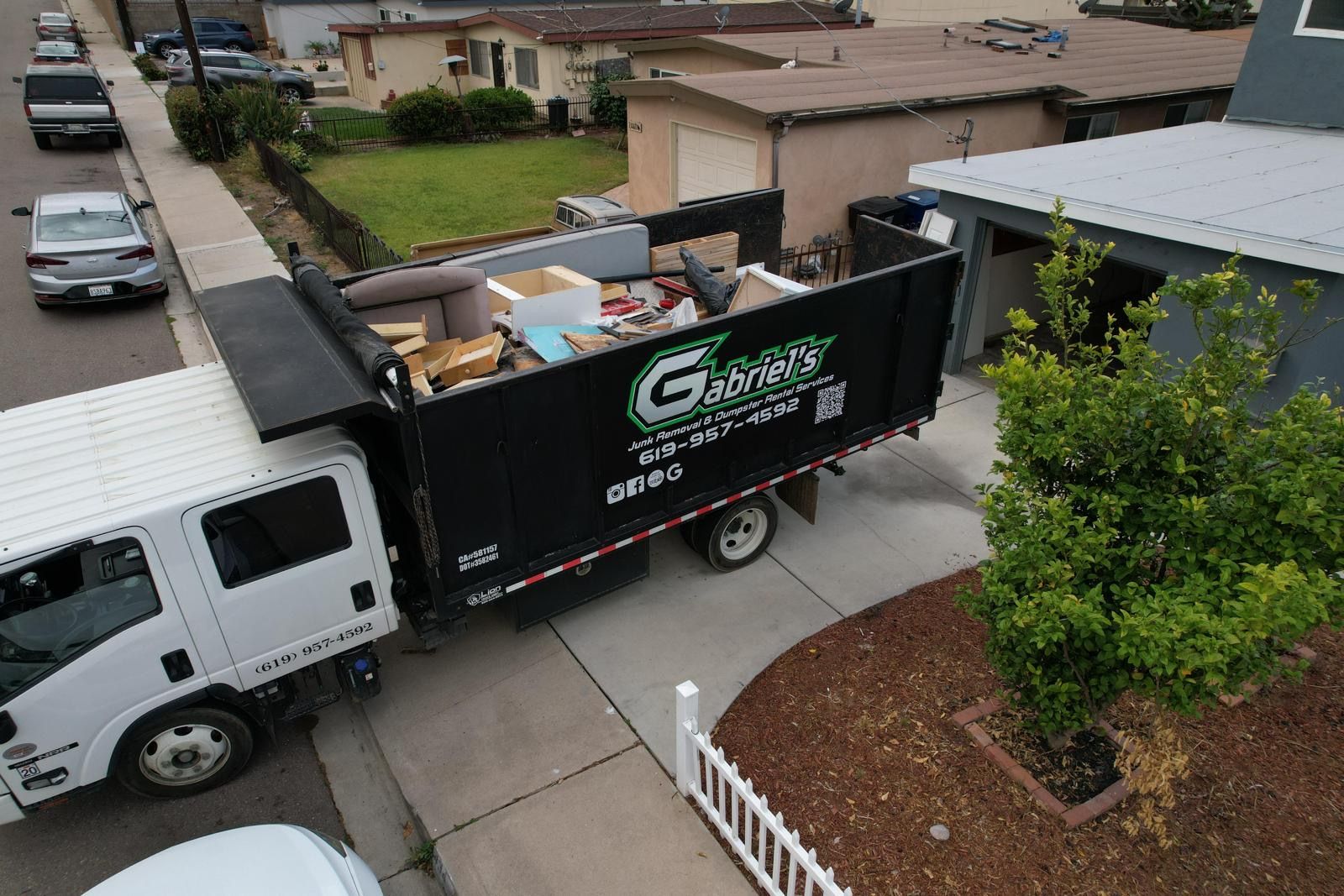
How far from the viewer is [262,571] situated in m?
5.18

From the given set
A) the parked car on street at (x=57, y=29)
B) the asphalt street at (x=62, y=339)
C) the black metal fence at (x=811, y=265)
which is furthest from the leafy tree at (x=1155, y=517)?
the parked car on street at (x=57, y=29)

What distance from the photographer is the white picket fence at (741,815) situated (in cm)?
429

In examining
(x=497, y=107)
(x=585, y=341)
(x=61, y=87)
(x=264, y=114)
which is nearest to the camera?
(x=585, y=341)

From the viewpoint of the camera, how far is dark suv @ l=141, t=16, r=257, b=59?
134ft

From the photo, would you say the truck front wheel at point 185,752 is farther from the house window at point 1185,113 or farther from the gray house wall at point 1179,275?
the house window at point 1185,113

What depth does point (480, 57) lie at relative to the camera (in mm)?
32750

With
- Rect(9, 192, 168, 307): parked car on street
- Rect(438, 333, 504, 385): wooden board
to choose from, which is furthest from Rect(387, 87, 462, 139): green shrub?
Rect(438, 333, 504, 385): wooden board

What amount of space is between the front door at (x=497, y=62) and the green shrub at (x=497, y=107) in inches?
167

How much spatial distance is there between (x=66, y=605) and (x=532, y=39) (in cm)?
2777

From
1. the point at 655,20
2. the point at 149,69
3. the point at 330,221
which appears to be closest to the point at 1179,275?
the point at 330,221

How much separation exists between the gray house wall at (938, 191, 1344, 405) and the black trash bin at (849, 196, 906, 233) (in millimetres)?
3654

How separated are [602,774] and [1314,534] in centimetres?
427

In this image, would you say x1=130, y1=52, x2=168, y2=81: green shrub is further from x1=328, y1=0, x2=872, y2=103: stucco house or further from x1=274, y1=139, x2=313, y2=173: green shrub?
x1=274, y1=139, x2=313, y2=173: green shrub

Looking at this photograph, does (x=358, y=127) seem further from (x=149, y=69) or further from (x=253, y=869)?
(x=253, y=869)
